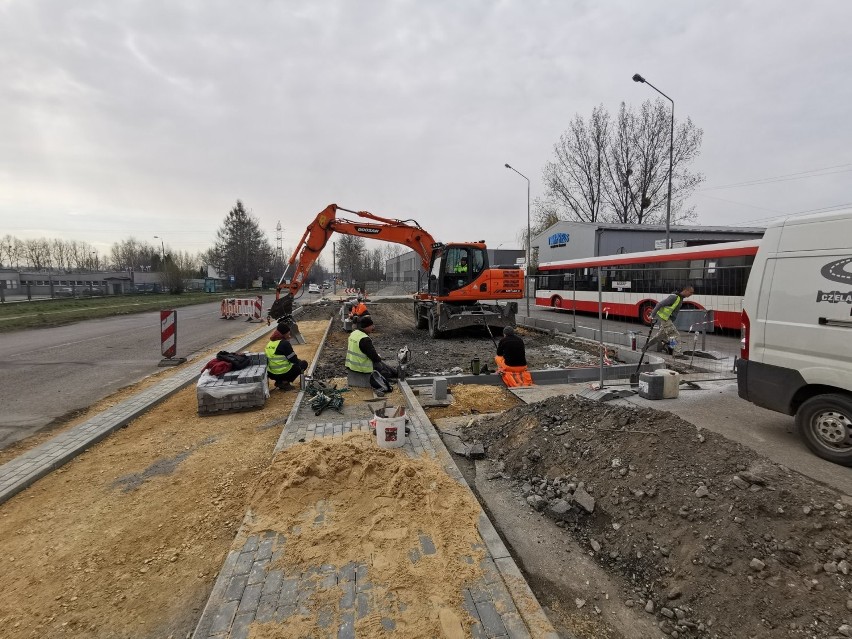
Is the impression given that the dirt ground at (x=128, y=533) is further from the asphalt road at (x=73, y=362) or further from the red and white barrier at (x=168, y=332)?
the red and white barrier at (x=168, y=332)

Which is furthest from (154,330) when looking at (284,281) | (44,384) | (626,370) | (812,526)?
(812,526)

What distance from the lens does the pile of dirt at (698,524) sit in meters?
2.49

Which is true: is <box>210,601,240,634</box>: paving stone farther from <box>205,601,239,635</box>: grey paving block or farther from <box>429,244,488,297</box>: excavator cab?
<box>429,244,488,297</box>: excavator cab

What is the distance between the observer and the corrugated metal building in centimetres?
3134

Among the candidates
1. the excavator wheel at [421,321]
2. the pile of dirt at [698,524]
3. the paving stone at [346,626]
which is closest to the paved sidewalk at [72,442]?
the paving stone at [346,626]

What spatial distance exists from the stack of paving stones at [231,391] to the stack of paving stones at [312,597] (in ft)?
11.9

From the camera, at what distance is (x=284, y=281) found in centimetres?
1288

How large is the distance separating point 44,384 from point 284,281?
20.0 feet

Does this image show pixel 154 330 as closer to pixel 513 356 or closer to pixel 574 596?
pixel 513 356

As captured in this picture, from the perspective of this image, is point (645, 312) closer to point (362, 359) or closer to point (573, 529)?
point (362, 359)

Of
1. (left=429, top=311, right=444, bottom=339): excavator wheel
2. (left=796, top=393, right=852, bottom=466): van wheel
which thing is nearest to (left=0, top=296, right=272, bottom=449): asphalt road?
(left=429, top=311, right=444, bottom=339): excavator wheel

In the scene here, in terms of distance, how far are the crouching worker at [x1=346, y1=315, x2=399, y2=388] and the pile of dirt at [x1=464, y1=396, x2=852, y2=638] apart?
11.6 feet

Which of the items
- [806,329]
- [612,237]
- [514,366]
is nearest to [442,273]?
[514,366]

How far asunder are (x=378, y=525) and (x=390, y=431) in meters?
1.44
